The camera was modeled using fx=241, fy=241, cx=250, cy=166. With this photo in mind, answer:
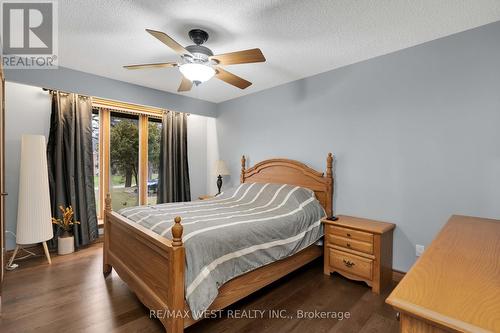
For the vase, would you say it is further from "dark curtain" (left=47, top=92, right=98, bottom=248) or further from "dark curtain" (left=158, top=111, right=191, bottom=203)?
"dark curtain" (left=158, top=111, right=191, bottom=203)

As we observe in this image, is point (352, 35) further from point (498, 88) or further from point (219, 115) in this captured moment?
point (219, 115)

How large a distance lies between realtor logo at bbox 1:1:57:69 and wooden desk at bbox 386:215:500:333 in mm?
2849

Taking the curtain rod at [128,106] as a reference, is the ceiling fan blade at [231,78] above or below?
below

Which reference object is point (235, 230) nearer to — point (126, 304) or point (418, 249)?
point (126, 304)

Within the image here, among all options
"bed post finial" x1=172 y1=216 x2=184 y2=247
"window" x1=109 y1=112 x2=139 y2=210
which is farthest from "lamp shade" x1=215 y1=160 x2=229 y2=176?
"bed post finial" x1=172 y1=216 x2=184 y2=247

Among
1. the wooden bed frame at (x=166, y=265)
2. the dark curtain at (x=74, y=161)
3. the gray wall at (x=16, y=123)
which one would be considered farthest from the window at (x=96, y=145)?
the wooden bed frame at (x=166, y=265)

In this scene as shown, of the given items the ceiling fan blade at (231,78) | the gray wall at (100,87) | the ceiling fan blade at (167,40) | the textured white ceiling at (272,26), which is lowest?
the ceiling fan blade at (231,78)

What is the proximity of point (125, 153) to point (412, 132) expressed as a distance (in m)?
4.17

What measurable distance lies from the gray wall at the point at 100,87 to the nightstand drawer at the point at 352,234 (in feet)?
10.4

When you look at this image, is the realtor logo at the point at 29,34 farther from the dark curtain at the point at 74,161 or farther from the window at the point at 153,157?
the window at the point at 153,157

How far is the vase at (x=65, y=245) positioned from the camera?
3.14 m

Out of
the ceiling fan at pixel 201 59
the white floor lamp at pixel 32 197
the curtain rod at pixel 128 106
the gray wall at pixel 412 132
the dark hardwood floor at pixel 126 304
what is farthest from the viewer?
the curtain rod at pixel 128 106

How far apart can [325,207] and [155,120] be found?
131 inches

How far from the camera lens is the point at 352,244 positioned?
2516mm
